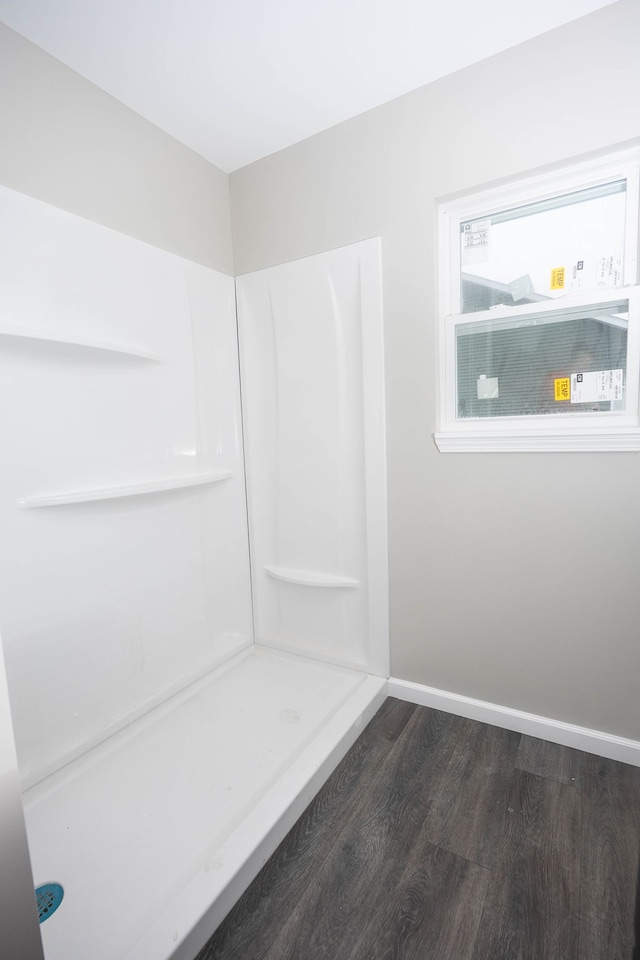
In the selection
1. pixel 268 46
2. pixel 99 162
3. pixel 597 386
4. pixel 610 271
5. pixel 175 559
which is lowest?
pixel 175 559

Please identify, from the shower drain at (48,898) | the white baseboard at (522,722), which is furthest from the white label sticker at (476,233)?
the shower drain at (48,898)

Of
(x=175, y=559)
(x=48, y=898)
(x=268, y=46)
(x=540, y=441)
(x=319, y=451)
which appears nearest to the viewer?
(x=48, y=898)

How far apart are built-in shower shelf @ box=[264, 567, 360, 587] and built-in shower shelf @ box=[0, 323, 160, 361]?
3.73 feet

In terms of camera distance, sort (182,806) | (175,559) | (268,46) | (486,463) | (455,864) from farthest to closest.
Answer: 1. (175,559)
2. (486,463)
3. (268,46)
4. (182,806)
5. (455,864)

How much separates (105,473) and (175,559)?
0.49m

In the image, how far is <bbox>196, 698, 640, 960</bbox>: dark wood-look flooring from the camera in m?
1.11

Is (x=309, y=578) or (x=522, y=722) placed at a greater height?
(x=309, y=578)

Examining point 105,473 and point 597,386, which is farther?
point 105,473

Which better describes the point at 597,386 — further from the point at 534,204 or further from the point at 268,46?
the point at 268,46

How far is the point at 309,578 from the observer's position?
2225 mm

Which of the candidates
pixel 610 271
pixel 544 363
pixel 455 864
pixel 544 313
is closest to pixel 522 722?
pixel 455 864

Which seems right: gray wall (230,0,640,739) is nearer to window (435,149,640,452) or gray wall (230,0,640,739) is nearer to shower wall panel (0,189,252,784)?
window (435,149,640,452)

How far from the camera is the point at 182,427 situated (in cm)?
202

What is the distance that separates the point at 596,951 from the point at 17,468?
1.97 metres
